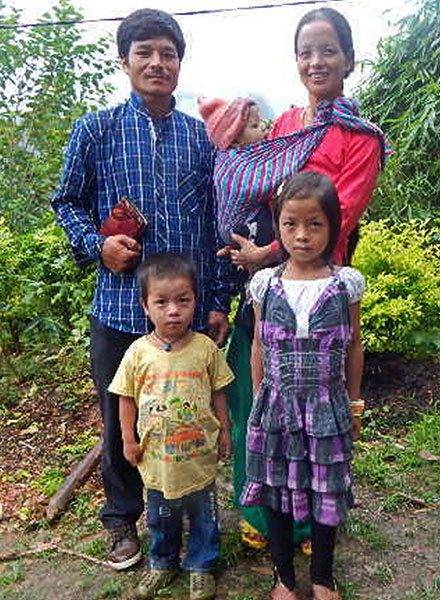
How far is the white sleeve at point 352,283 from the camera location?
7.36 feet

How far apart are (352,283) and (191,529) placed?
119 centimetres

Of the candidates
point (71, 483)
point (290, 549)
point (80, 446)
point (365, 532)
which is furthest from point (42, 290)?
point (290, 549)

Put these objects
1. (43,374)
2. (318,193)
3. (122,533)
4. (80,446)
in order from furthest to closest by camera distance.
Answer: (43,374) → (80,446) → (122,533) → (318,193)

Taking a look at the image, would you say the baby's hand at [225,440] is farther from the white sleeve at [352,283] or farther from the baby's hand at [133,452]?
the white sleeve at [352,283]

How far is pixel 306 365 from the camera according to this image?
7.28 ft

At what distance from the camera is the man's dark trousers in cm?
267

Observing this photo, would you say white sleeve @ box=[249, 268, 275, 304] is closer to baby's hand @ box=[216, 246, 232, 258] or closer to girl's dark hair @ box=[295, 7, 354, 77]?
baby's hand @ box=[216, 246, 232, 258]

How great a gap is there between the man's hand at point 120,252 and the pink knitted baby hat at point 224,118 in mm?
492

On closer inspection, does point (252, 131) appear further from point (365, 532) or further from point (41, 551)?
point (41, 551)

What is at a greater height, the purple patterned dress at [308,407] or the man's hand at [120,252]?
the man's hand at [120,252]

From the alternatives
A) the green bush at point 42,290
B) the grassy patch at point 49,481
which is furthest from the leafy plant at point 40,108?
the grassy patch at point 49,481

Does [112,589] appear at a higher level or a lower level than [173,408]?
lower

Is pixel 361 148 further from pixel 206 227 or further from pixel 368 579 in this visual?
pixel 368 579

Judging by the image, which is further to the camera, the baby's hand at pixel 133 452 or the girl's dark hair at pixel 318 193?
the baby's hand at pixel 133 452
